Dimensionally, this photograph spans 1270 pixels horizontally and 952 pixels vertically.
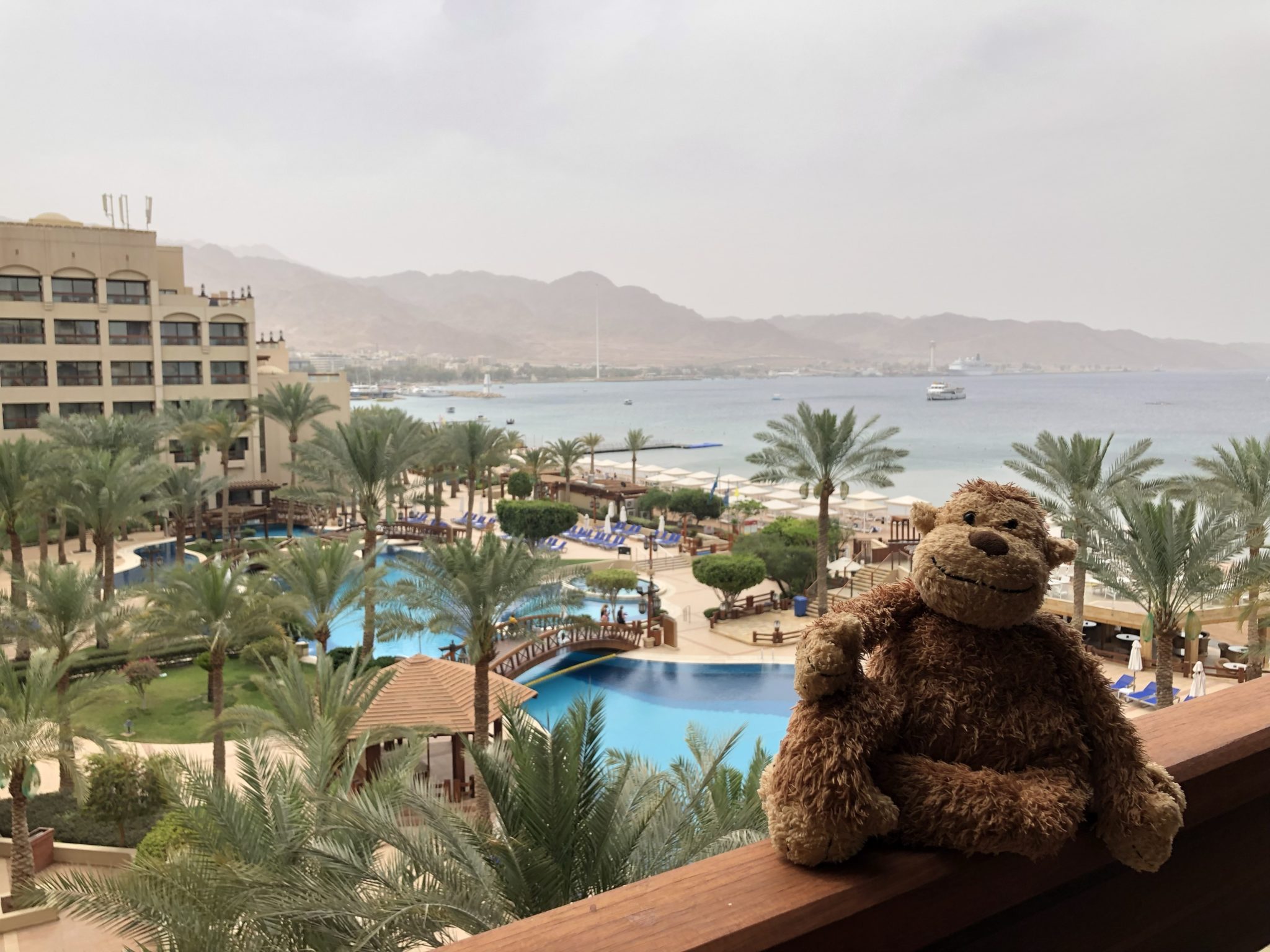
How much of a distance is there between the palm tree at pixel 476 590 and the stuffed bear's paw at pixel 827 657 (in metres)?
13.7

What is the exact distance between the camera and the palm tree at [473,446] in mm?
36125

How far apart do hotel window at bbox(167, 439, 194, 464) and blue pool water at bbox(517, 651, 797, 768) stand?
25783mm

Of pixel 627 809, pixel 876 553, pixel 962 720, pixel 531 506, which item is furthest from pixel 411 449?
pixel 962 720

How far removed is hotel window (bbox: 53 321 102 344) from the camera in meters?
40.6

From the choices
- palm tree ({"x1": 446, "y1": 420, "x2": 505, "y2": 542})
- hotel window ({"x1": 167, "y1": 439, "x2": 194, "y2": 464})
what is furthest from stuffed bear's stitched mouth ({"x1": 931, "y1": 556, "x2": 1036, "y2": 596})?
hotel window ({"x1": 167, "y1": 439, "x2": 194, "y2": 464})

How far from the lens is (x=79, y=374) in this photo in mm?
41000

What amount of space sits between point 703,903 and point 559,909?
0.18 meters

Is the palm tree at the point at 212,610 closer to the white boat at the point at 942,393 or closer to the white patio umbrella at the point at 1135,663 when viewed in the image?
the white patio umbrella at the point at 1135,663

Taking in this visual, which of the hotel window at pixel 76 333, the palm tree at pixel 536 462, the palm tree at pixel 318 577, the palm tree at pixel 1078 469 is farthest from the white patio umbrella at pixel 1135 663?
the hotel window at pixel 76 333

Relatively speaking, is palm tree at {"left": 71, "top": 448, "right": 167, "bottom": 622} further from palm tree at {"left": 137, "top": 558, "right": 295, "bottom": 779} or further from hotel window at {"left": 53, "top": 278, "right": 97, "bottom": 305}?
hotel window at {"left": 53, "top": 278, "right": 97, "bottom": 305}

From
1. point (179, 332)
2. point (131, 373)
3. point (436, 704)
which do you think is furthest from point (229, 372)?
point (436, 704)

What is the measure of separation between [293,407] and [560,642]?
2203cm

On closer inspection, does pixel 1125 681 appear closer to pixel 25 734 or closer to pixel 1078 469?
pixel 1078 469

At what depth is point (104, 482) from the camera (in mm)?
23547
